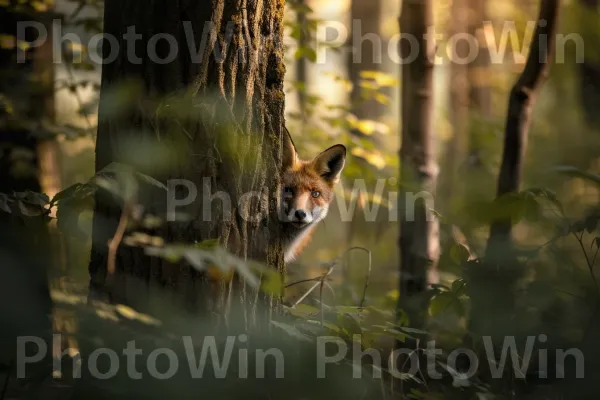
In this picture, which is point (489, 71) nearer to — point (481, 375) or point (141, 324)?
point (481, 375)

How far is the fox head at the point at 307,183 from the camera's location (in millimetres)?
4598

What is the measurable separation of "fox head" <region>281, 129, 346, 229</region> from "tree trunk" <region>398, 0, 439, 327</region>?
0.72 m

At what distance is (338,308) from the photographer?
126 inches

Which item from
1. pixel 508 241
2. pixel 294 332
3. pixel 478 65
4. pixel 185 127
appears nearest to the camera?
pixel 294 332

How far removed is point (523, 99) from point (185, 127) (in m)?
2.97

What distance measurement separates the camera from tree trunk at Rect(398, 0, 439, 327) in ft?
18.2

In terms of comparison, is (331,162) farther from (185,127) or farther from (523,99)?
(185,127)

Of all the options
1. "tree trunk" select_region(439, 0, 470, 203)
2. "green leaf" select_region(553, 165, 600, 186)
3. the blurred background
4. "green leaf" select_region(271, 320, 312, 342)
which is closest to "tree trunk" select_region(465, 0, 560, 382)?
the blurred background

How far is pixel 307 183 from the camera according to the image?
496 centimetres

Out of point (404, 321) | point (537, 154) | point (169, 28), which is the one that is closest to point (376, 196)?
point (404, 321)

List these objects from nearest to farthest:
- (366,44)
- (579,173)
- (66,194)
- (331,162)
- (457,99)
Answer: (66,194) < (579,173) < (331,162) < (366,44) < (457,99)

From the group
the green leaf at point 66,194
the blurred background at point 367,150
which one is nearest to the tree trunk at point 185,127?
the blurred background at point 367,150

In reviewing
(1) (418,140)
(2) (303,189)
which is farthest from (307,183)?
(1) (418,140)

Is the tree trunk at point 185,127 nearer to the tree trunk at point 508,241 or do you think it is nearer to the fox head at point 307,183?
the fox head at point 307,183
